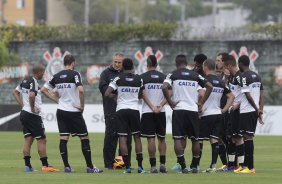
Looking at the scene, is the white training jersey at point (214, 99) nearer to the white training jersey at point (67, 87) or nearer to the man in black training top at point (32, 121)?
the white training jersey at point (67, 87)

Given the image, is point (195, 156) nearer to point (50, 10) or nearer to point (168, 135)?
point (168, 135)

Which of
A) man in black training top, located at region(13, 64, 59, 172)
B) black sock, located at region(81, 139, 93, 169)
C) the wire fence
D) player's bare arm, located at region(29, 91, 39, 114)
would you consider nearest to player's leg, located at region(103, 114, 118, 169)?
man in black training top, located at region(13, 64, 59, 172)

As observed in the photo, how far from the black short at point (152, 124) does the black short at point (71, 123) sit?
1.20 metres

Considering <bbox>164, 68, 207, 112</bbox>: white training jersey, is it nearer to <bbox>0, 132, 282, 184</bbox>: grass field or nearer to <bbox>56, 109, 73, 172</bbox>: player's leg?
<bbox>0, 132, 282, 184</bbox>: grass field

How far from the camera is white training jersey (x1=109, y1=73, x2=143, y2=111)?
22.3 metres

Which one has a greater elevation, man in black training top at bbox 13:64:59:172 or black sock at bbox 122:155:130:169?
man in black training top at bbox 13:64:59:172

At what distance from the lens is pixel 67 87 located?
73.6 ft

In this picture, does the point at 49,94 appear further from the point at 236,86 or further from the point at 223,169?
the point at 223,169

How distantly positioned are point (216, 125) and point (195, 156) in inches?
37.5

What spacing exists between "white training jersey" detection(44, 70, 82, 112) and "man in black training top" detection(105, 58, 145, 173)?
64 cm

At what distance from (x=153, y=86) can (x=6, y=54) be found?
3458 cm

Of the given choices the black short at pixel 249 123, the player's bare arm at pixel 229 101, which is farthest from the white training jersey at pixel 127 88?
the black short at pixel 249 123

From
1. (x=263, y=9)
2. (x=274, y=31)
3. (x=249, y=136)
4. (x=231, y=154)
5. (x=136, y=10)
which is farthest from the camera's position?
(x=136, y=10)

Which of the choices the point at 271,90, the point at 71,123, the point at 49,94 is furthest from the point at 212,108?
the point at 271,90
